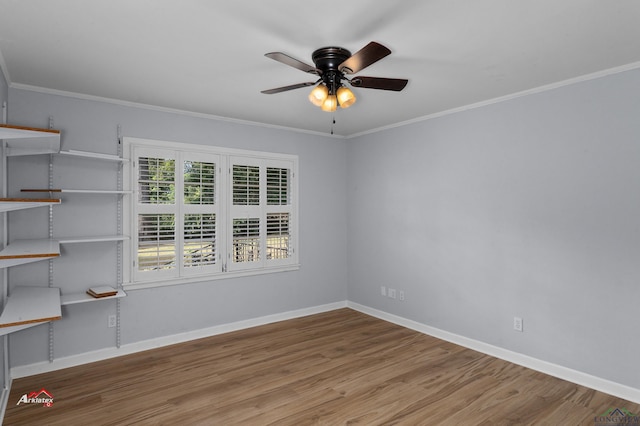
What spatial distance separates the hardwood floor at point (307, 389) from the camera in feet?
8.63

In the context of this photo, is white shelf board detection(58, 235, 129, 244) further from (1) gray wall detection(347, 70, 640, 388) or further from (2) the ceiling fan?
(1) gray wall detection(347, 70, 640, 388)

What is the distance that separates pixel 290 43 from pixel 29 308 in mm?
2576

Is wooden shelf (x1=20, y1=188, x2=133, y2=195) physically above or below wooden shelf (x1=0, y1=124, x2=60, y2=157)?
below

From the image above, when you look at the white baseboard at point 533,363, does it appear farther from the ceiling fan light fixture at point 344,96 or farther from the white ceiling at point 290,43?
the ceiling fan light fixture at point 344,96

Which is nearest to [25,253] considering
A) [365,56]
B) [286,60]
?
[286,60]

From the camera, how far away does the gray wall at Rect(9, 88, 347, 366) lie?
130 inches

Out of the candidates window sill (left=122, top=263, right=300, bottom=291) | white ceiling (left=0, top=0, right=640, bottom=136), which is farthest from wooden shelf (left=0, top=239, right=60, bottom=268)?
white ceiling (left=0, top=0, right=640, bottom=136)

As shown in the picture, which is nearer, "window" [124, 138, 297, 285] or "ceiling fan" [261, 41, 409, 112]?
"ceiling fan" [261, 41, 409, 112]

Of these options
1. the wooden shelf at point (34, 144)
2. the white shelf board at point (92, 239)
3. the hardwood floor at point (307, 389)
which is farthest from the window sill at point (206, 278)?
the wooden shelf at point (34, 144)

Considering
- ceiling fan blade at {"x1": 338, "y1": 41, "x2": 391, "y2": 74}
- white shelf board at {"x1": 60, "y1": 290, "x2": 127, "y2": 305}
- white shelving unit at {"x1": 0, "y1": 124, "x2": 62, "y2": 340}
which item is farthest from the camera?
white shelf board at {"x1": 60, "y1": 290, "x2": 127, "y2": 305}

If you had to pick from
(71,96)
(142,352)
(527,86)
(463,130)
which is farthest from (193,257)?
(527,86)

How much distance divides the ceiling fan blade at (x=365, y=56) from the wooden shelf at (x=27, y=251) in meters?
2.24

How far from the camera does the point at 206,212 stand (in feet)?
13.9

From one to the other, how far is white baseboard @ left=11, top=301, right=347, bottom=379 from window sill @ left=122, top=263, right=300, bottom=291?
1.82 ft
